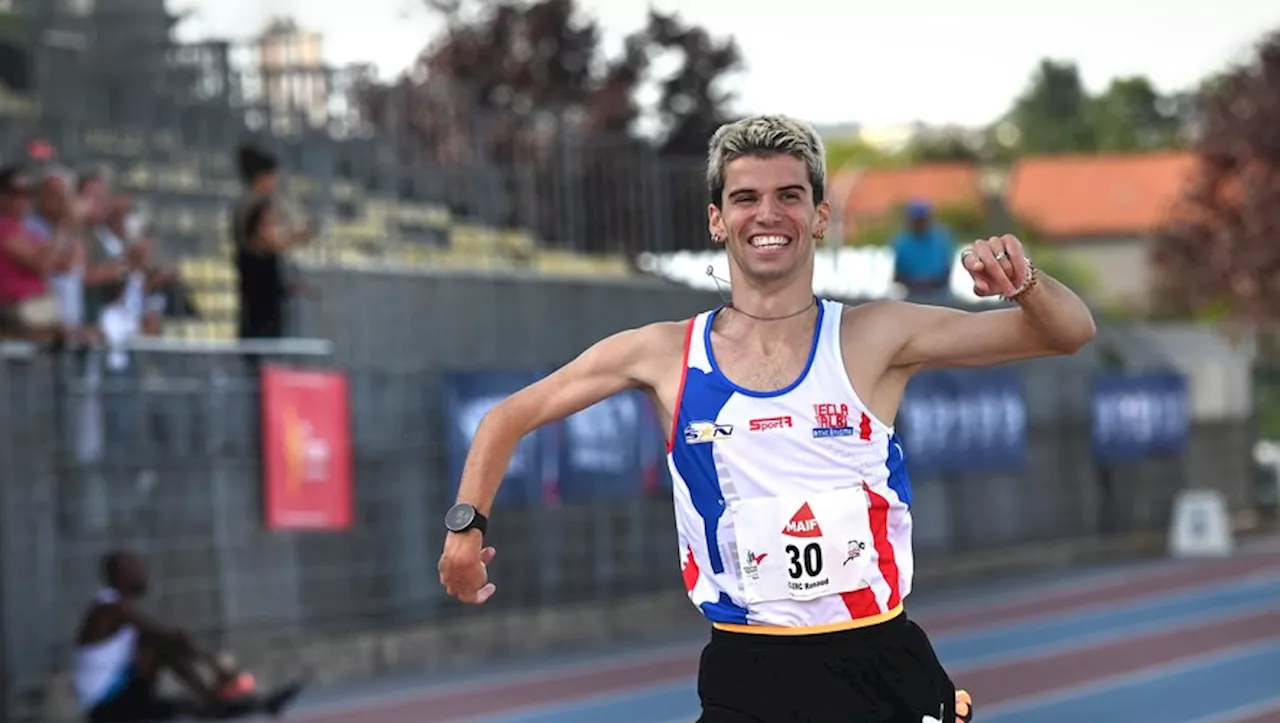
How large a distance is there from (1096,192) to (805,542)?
4012 inches

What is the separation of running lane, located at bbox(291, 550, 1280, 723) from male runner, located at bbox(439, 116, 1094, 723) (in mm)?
9869

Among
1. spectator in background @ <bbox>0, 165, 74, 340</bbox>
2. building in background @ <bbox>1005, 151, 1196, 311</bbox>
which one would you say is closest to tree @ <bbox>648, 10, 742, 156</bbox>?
spectator in background @ <bbox>0, 165, 74, 340</bbox>

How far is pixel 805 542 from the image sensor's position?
19.2 ft

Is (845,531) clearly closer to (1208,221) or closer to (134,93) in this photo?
(134,93)

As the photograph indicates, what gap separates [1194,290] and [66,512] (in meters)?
40.8

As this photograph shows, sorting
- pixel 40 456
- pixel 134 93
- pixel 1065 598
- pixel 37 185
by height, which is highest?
pixel 134 93

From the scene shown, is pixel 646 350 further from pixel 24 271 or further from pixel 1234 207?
pixel 1234 207

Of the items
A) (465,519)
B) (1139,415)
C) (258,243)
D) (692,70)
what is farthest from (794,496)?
(692,70)

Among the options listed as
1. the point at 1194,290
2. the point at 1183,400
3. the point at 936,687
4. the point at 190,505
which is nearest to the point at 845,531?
the point at 936,687

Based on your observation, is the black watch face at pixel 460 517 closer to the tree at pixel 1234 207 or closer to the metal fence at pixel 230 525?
the metal fence at pixel 230 525

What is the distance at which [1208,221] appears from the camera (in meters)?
53.4

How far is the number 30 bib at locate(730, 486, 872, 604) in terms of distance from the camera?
5.86 m

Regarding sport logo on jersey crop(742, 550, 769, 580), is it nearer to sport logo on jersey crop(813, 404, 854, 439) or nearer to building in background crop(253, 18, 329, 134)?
sport logo on jersey crop(813, 404, 854, 439)

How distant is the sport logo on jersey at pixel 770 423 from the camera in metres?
5.84
